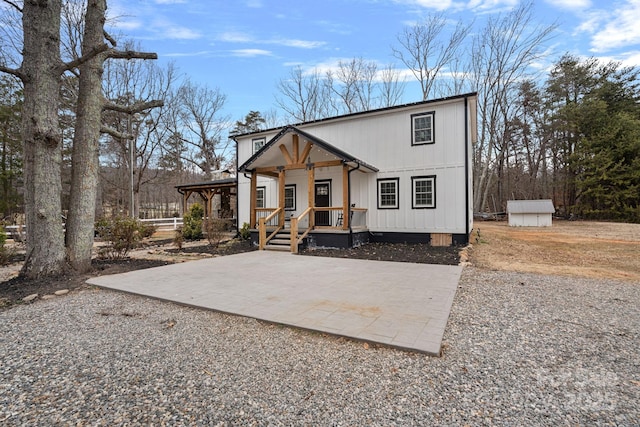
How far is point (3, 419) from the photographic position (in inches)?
79.9

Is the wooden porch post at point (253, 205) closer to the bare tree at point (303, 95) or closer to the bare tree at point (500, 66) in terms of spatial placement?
the bare tree at point (303, 95)

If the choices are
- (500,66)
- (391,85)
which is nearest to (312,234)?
(391,85)

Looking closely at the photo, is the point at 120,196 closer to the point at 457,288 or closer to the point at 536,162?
the point at 457,288

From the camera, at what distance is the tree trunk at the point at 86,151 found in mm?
6406

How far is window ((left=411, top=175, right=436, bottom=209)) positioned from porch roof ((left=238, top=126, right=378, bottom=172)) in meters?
1.58

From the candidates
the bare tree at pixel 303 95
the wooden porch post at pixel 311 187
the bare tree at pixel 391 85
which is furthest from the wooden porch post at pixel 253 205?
the bare tree at pixel 391 85

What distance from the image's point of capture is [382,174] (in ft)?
38.2

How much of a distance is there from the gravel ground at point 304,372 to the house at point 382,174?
648 centimetres

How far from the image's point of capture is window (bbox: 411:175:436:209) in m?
10.8

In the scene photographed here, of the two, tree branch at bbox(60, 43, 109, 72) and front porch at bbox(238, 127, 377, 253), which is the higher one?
tree branch at bbox(60, 43, 109, 72)

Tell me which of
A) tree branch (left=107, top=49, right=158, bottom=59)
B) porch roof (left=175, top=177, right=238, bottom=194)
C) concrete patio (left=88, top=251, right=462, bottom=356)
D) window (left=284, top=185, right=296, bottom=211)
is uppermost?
tree branch (left=107, top=49, right=158, bottom=59)

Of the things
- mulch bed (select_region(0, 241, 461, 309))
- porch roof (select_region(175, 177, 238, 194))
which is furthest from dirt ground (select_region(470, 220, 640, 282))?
porch roof (select_region(175, 177, 238, 194))

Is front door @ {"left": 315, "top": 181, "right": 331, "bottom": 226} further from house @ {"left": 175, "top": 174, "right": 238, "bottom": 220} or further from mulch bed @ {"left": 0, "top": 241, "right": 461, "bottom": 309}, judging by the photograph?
house @ {"left": 175, "top": 174, "right": 238, "bottom": 220}

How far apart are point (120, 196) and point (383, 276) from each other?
33.5 m
